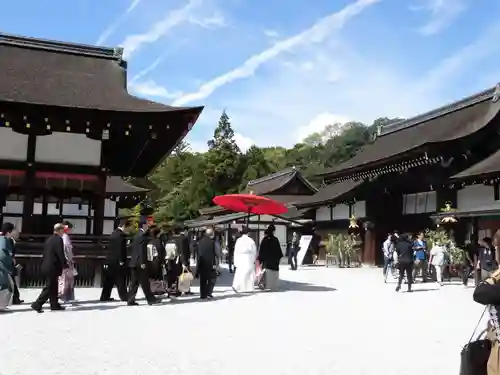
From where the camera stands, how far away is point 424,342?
720 cm

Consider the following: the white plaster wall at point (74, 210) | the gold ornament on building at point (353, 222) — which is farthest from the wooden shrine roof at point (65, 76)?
the gold ornament on building at point (353, 222)

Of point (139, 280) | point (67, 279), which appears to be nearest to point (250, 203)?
point (139, 280)

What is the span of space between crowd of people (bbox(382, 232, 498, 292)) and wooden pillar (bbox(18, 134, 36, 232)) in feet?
31.3

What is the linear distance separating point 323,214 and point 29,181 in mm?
21901

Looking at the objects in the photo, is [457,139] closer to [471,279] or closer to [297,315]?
[471,279]

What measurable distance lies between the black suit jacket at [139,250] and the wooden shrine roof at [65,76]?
3807 mm

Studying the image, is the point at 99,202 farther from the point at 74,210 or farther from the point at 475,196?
the point at 475,196

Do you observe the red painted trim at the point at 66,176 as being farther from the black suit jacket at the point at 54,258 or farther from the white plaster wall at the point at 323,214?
the white plaster wall at the point at 323,214

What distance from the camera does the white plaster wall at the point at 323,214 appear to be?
106ft

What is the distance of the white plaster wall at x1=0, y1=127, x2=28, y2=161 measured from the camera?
44.7ft

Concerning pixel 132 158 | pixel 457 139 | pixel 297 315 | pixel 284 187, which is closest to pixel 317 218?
pixel 284 187

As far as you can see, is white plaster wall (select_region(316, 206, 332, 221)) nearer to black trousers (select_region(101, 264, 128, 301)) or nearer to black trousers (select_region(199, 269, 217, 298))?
black trousers (select_region(199, 269, 217, 298))

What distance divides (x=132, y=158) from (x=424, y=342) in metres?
12.5

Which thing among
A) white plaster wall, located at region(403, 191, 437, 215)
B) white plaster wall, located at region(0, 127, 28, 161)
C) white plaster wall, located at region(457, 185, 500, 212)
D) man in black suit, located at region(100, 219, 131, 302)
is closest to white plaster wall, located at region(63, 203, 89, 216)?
white plaster wall, located at region(0, 127, 28, 161)
